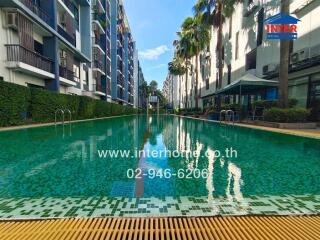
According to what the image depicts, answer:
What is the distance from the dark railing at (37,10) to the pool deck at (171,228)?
17.3m

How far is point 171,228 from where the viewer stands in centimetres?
219

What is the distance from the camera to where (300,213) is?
2.52 metres

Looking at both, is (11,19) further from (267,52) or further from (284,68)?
(267,52)

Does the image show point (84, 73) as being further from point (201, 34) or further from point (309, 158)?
point (309, 158)

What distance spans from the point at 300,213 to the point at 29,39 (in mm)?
18295

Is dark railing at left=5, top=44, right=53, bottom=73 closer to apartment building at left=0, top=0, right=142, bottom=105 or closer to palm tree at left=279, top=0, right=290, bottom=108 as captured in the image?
apartment building at left=0, top=0, right=142, bottom=105

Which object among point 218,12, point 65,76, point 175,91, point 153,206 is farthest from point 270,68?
point 175,91

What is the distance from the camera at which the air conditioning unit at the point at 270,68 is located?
59.1 ft

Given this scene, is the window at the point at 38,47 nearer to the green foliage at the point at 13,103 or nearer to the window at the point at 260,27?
the green foliage at the point at 13,103

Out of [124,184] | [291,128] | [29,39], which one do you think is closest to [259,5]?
[291,128]

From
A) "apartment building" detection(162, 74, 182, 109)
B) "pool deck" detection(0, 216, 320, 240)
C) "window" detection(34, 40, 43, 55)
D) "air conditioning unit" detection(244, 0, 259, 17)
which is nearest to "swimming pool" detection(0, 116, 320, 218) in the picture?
"pool deck" detection(0, 216, 320, 240)

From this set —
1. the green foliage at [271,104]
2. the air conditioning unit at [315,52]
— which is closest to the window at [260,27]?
the air conditioning unit at [315,52]

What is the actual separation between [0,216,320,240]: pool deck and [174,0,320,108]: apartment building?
14.1 metres

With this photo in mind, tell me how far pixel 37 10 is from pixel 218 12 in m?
16.2
